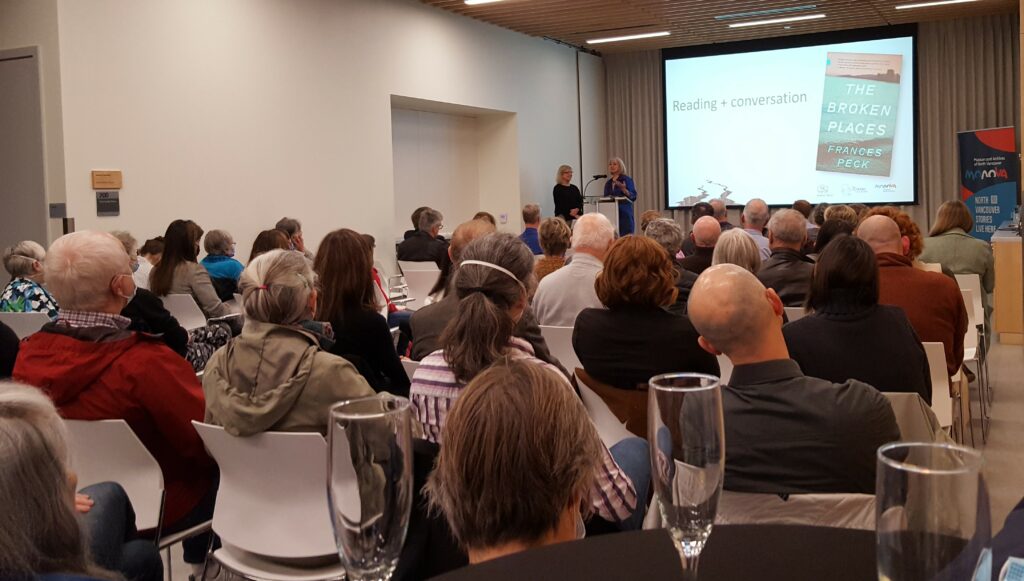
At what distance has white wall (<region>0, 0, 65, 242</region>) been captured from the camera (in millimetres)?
7336

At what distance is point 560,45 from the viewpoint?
1482 cm

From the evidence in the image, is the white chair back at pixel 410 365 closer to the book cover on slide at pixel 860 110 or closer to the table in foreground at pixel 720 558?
the table in foreground at pixel 720 558

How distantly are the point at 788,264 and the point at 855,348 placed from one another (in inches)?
71.3

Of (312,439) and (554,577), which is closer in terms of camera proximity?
(554,577)

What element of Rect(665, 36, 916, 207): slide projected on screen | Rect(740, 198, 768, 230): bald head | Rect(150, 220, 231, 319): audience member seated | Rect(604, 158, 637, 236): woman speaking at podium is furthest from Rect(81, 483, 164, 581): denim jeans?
Rect(665, 36, 916, 207): slide projected on screen

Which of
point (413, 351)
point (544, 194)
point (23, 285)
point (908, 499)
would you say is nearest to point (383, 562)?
point (908, 499)

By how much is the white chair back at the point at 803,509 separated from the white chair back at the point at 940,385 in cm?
236

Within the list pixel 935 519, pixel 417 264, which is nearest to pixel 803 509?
pixel 935 519

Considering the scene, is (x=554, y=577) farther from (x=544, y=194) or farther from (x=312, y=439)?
(x=544, y=194)

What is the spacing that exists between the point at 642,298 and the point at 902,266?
1.72 m

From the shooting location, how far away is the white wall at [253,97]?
7684 mm

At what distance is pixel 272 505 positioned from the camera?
100 inches

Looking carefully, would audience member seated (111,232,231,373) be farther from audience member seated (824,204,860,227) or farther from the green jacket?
audience member seated (824,204,860,227)

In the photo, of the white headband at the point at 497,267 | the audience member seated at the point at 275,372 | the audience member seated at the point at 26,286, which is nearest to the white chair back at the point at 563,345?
the white headband at the point at 497,267
